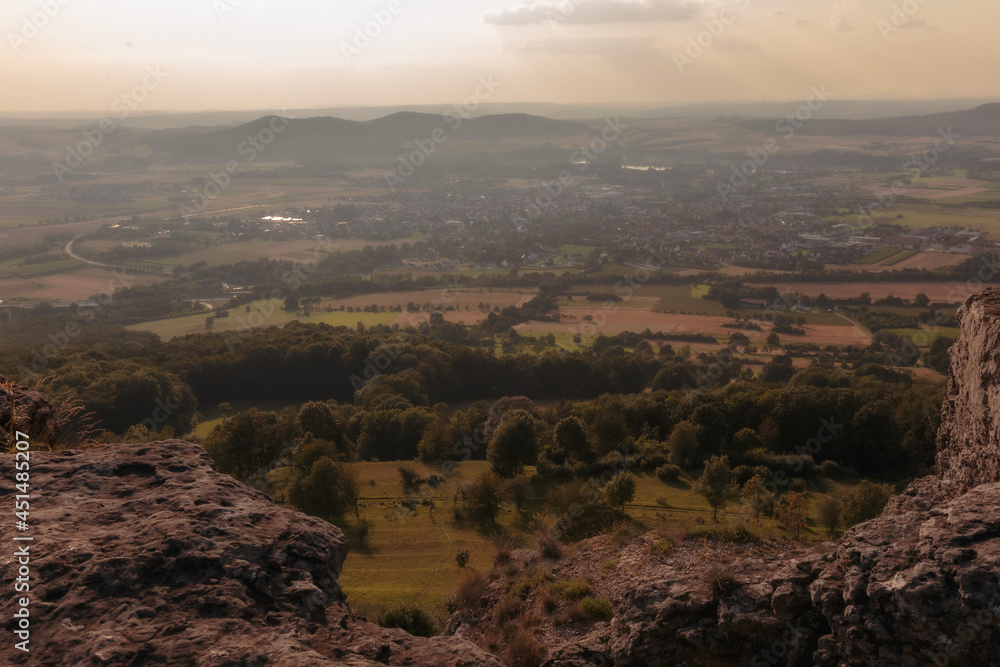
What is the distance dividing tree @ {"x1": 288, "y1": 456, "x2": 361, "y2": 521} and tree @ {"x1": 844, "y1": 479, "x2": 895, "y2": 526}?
780 inches

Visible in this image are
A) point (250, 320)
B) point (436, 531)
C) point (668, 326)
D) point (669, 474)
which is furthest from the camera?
point (250, 320)

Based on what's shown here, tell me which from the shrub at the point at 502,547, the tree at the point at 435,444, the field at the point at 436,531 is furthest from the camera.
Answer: the tree at the point at 435,444

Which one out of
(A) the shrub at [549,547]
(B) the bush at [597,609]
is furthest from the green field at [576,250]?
(B) the bush at [597,609]

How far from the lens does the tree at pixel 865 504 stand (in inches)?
918

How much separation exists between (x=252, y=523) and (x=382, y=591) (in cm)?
1547

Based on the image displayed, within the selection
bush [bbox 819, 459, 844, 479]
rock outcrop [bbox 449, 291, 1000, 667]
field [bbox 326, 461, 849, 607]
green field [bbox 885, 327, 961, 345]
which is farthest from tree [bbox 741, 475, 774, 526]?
green field [bbox 885, 327, 961, 345]

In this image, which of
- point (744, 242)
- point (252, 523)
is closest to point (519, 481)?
point (252, 523)

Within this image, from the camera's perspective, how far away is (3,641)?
206 inches

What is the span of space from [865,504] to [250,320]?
234 ft

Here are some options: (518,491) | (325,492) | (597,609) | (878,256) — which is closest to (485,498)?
(518,491)

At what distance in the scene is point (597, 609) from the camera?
13.1 meters

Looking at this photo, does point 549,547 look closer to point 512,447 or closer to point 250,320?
point 512,447

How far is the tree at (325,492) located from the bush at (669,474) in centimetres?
1502

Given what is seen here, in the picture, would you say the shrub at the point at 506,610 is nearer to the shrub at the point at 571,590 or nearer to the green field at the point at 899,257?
the shrub at the point at 571,590
